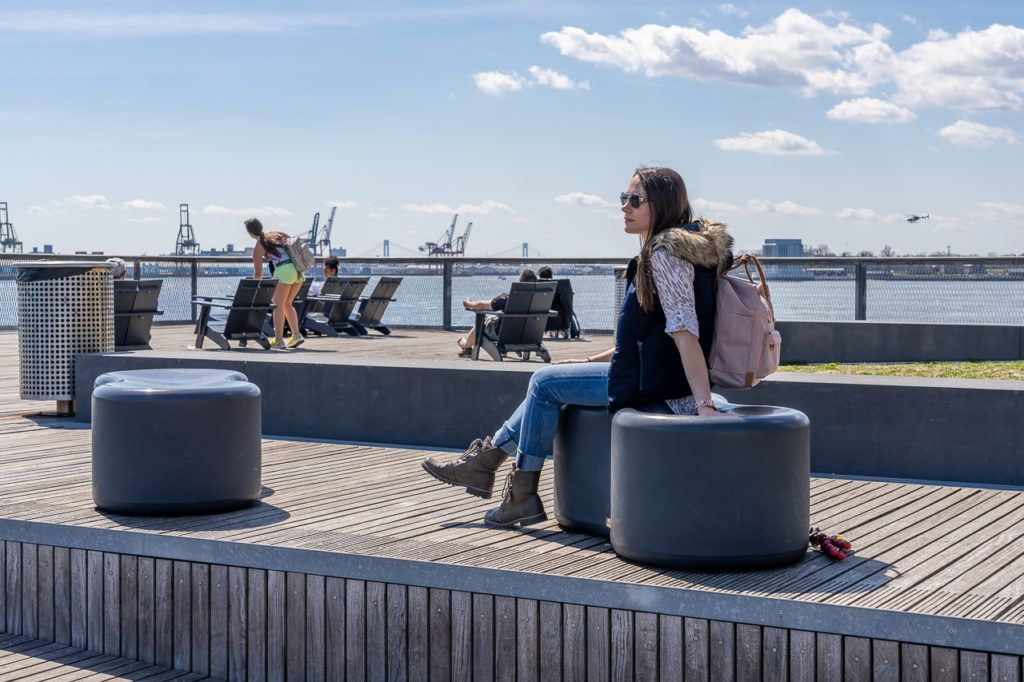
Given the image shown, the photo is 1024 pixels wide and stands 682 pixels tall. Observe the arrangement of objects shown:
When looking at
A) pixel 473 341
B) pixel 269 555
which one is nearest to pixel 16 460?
pixel 269 555

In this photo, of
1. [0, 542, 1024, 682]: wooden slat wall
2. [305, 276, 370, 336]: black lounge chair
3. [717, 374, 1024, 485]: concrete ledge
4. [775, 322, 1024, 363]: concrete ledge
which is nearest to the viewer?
[0, 542, 1024, 682]: wooden slat wall

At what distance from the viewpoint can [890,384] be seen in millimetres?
6852

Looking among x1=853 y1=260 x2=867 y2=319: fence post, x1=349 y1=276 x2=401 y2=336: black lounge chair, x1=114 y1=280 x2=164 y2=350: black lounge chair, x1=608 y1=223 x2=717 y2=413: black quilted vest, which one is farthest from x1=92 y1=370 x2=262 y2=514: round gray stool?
x1=349 y1=276 x2=401 y2=336: black lounge chair

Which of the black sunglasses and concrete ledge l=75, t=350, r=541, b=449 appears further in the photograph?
concrete ledge l=75, t=350, r=541, b=449

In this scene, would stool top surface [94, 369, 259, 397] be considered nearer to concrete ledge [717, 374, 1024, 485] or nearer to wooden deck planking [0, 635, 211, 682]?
wooden deck planking [0, 635, 211, 682]

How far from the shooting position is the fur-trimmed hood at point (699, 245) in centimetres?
474

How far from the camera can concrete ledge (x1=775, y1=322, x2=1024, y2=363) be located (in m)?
14.9

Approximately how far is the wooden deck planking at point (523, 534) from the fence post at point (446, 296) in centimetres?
1284

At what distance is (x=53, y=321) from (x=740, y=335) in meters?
6.04

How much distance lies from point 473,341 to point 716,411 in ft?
32.2

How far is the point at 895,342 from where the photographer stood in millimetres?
15297

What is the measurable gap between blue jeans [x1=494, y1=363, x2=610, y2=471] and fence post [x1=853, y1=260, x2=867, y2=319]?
487 inches

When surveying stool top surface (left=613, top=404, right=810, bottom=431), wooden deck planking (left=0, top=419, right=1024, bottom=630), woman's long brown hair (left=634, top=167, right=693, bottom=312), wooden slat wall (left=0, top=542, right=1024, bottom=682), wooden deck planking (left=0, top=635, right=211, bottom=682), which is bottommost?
wooden deck planking (left=0, top=635, right=211, bottom=682)

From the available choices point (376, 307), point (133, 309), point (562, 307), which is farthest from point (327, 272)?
point (133, 309)
